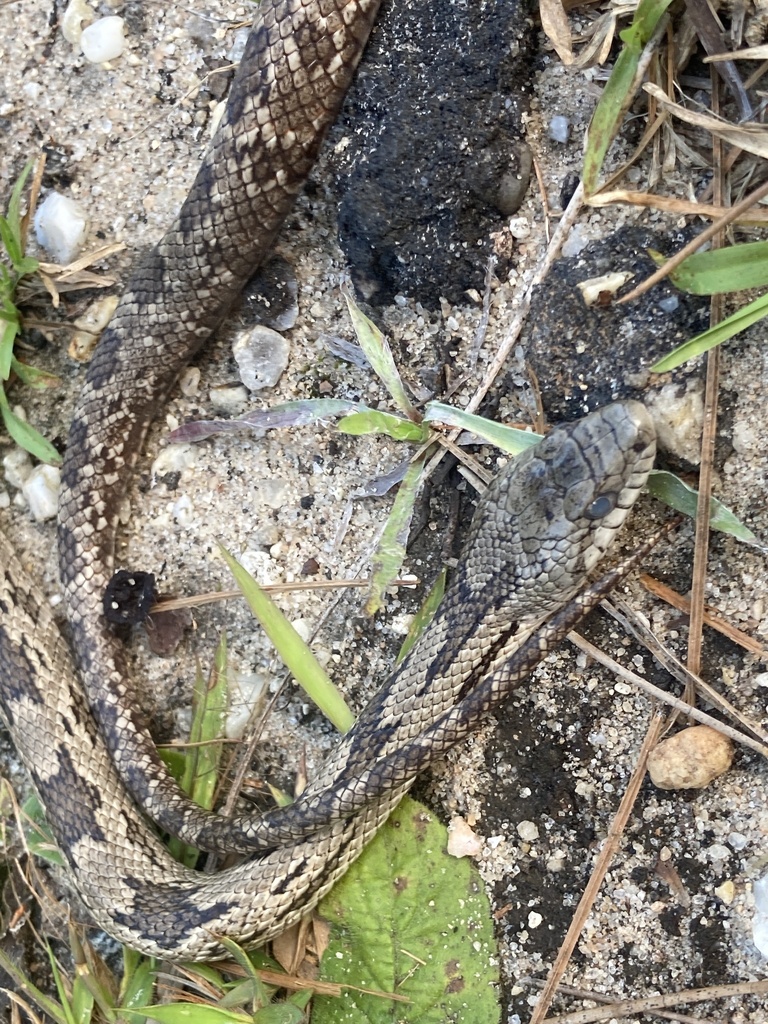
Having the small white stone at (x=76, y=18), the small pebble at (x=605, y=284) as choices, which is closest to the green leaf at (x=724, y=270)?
the small pebble at (x=605, y=284)

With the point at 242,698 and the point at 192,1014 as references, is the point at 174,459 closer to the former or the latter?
the point at 242,698

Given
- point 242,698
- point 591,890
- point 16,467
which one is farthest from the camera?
point 16,467

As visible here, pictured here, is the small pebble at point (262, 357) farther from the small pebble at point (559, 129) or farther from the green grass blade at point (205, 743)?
the small pebble at point (559, 129)

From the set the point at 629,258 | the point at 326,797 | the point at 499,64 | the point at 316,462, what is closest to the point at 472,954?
the point at 326,797

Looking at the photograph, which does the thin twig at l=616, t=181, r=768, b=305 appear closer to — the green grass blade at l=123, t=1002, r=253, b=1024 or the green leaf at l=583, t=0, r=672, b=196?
the green leaf at l=583, t=0, r=672, b=196

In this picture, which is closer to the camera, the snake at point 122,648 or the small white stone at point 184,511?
the snake at point 122,648

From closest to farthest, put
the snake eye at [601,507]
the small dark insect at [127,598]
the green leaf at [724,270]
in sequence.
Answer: the green leaf at [724,270] < the snake eye at [601,507] < the small dark insect at [127,598]

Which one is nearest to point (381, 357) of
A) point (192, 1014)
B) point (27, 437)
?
point (27, 437)
